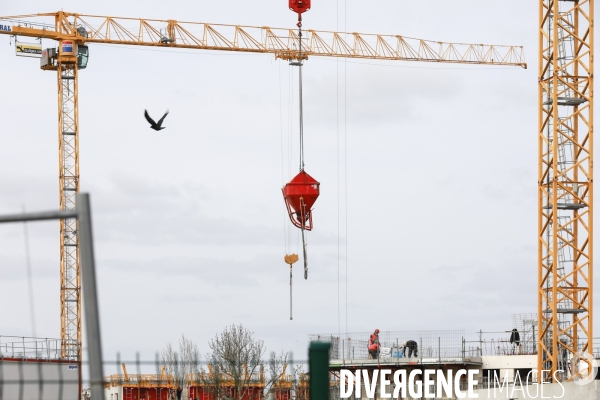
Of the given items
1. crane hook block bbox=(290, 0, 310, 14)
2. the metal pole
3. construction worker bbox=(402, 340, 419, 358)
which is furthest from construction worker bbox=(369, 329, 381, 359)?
the metal pole

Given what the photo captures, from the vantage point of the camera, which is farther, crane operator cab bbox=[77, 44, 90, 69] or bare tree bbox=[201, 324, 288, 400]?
crane operator cab bbox=[77, 44, 90, 69]

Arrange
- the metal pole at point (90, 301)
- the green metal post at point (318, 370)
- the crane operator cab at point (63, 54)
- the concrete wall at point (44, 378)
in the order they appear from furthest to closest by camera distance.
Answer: the crane operator cab at point (63, 54)
the concrete wall at point (44, 378)
the metal pole at point (90, 301)
the green metal post at point (318, 370)

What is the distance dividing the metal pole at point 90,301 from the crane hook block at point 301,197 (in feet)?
86.9

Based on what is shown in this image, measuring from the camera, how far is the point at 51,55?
8269 cm

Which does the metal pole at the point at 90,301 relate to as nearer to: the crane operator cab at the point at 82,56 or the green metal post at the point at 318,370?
the green metal post at the point at 318,370

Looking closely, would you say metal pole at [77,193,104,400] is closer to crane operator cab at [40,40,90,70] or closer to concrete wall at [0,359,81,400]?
concrete wall at [0,359,81,400]

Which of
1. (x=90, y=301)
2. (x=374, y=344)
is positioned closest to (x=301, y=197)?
(x=374, y=344)

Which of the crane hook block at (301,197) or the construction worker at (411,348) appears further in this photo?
the construction worker at (411,348)

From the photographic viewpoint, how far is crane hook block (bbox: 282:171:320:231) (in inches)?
1361

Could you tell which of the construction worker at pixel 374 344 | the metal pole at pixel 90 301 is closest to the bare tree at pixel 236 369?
the construction worker at pixel 374 344

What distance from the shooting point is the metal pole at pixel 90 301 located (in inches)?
313

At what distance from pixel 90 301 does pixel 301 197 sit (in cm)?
2657

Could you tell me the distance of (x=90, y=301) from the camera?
26.4 feet

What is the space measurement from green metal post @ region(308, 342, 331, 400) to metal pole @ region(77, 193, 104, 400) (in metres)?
1.44
